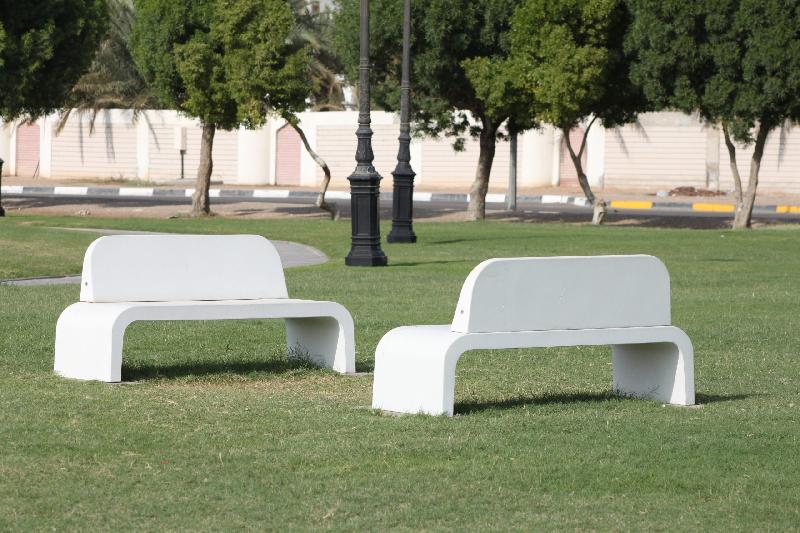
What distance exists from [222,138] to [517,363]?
157ft

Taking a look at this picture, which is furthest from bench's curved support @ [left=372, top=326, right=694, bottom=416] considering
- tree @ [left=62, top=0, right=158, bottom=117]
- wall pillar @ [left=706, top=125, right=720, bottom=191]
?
tree @ [left=62, top=0, right=158, bottom=117]

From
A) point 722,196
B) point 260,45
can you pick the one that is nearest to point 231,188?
point 722,196

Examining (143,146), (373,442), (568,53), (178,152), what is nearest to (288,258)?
(568,53)

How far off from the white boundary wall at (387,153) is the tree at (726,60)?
50.3 feet

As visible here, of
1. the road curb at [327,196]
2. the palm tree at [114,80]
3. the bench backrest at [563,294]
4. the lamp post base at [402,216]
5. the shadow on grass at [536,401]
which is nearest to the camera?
the bench backrest at [563,294]

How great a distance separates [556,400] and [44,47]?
Result: 29425 mm

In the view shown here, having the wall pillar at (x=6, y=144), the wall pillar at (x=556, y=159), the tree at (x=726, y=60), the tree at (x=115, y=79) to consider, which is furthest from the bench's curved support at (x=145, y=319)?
the wall pillar at (x=6, y=144)

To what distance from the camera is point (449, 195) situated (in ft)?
159

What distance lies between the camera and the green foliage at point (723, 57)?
29.8 metres

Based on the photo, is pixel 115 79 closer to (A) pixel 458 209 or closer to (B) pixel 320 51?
(B) pixel 320 51

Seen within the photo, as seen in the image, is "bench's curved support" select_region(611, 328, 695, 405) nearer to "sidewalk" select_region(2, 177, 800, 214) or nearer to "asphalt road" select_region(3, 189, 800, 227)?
"asphalt road" select_region(3, 189, 800, 227)

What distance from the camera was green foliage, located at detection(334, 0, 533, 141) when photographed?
32.7 m

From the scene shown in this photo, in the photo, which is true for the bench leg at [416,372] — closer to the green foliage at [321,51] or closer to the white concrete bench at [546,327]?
the white concrete bench at [546,327]

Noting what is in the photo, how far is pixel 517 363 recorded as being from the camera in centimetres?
1019
